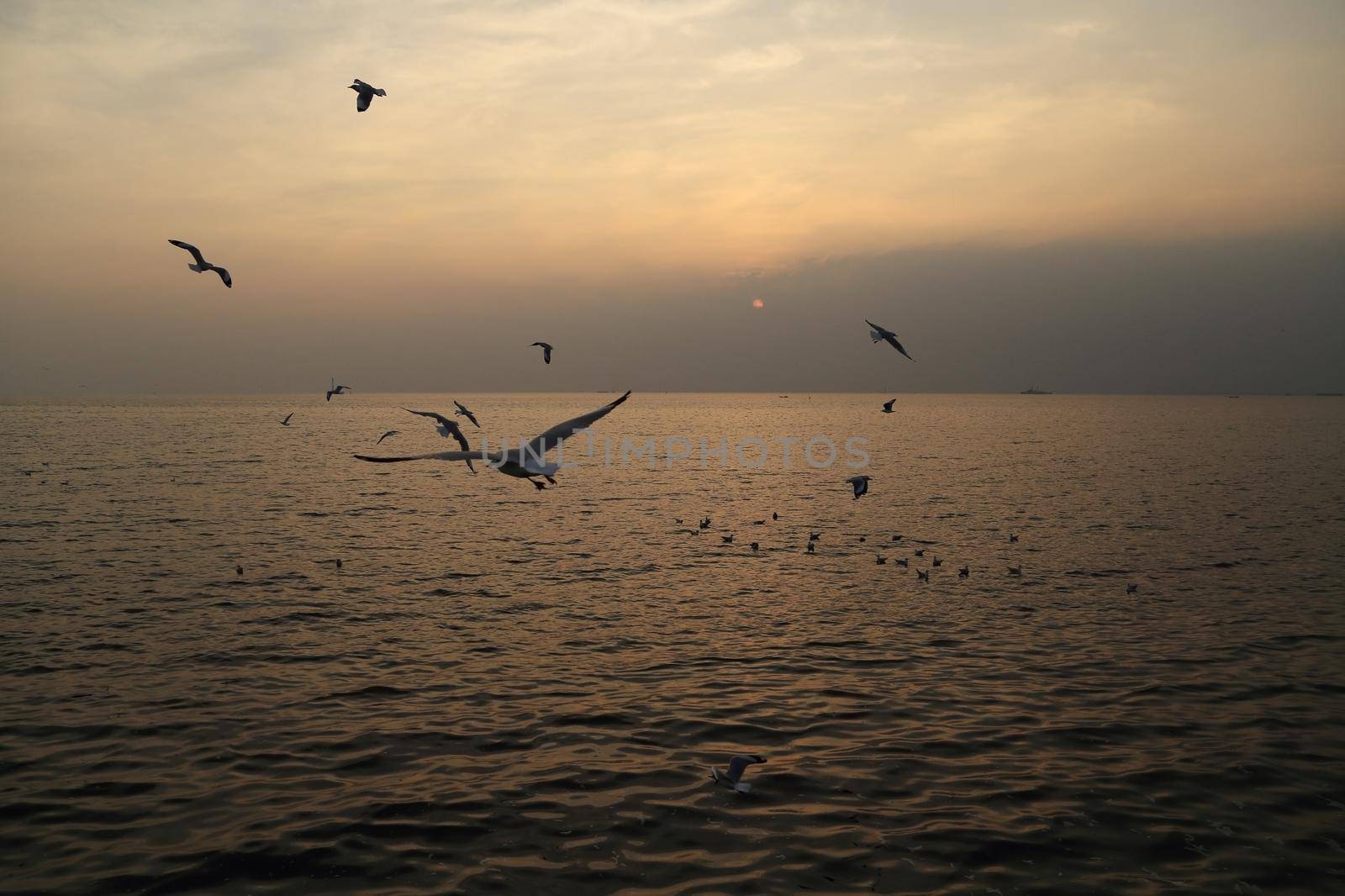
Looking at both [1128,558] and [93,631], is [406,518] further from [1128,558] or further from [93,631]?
[1128,558]

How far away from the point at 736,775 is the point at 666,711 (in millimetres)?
3010

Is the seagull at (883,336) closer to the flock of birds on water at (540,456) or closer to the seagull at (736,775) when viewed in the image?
the flock of birds on water at (540,456)

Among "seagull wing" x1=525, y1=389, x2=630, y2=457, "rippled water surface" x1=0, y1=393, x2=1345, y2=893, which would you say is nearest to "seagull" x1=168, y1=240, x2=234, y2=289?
"rippled water surface" x1=0, y1=393, x2=1345, y2=893

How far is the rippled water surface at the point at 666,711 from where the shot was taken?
901cm

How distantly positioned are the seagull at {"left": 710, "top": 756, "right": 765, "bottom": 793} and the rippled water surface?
26 cm

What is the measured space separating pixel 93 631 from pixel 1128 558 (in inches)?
1037

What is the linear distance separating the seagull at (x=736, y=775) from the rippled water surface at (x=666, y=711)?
262 mm

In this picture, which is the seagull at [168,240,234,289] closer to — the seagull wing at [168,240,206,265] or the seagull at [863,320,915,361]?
the seagull wing at [168,240,206,265]

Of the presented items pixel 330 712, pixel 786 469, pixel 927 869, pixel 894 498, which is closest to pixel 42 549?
pixel 330 712

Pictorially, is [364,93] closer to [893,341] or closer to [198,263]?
[198,263]

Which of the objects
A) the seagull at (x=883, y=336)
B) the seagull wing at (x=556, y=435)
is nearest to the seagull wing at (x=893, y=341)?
the seagull at (x=883, y=336)

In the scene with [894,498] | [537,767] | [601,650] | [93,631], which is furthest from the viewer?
[894,498]

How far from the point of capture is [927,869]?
8.72m

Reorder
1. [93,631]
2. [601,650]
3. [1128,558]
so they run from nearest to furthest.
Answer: [601,650] < [93,631] < [1128,558]
